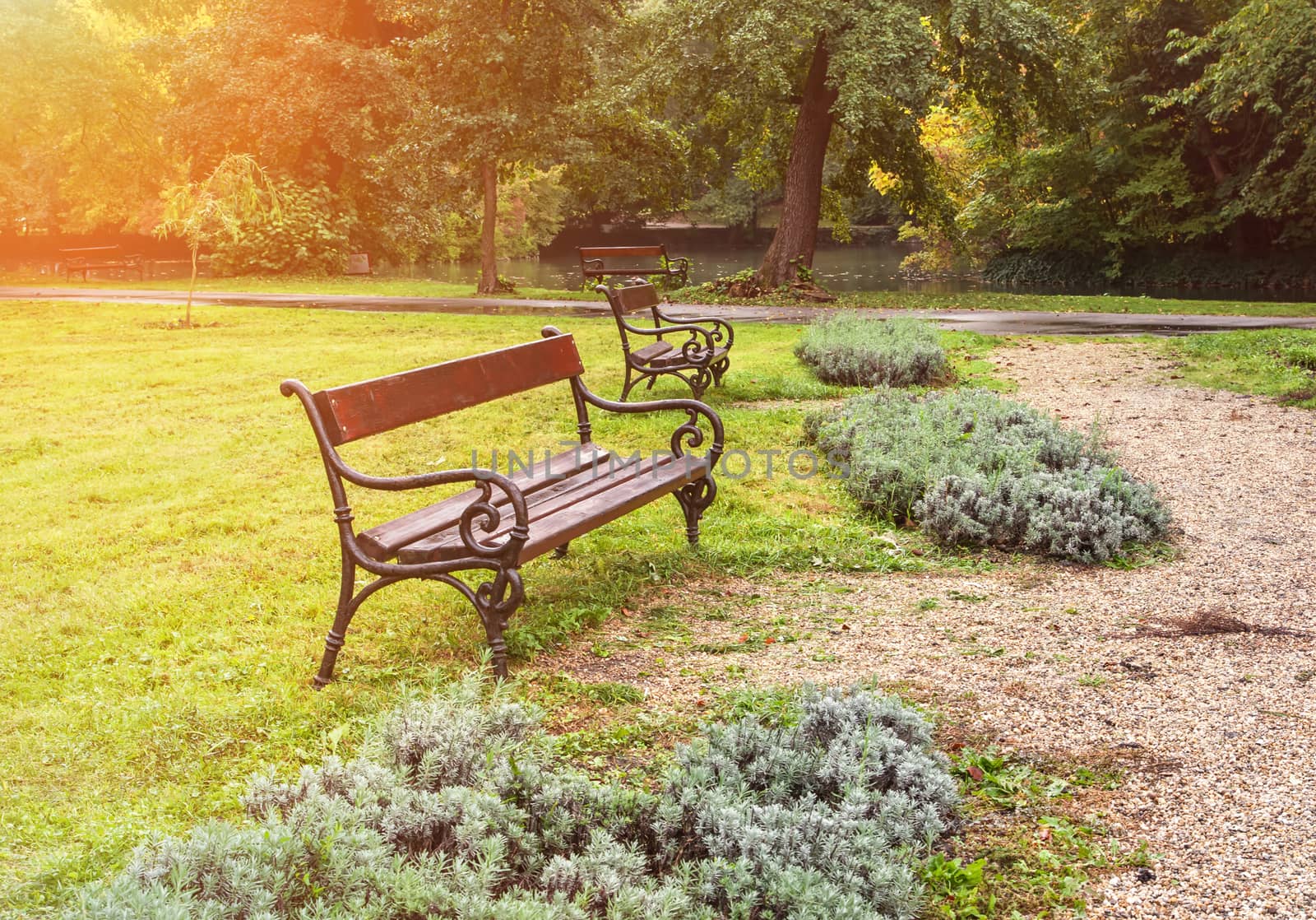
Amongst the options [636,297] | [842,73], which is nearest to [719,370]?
[636,297]

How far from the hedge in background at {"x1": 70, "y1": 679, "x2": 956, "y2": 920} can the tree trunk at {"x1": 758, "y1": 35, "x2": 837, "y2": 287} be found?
17796 millimetres

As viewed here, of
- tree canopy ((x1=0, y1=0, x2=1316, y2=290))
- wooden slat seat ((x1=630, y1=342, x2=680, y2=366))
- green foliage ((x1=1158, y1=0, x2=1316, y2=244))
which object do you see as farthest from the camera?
tree canopy ((x1=0, y1=0, x2=1316, y2=290))

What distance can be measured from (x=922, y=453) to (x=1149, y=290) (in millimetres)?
28335

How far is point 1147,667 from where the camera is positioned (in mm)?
4164

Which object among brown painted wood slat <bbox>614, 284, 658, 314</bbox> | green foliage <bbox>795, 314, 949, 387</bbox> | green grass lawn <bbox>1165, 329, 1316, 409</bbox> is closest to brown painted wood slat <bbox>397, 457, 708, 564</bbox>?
brown painted wood slat <bbox>614, 284, 658, 314</bbox>

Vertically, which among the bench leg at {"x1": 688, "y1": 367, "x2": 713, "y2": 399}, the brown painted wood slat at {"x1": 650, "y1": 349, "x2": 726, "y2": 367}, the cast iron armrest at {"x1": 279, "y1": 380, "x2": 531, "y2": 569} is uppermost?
the brown painted wood slat at {"x1": 650, "y1": 349, "x2": 726, "y2": 367}

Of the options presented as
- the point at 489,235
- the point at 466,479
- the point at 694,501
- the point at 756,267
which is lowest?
the point at 694,501

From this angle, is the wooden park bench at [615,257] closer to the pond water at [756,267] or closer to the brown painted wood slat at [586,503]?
the brown painted wood slat at [586,503]

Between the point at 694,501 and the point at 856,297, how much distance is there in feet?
49.7

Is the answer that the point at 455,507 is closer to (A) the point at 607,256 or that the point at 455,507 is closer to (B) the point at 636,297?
(B) the point at 636,297

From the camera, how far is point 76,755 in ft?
12.0

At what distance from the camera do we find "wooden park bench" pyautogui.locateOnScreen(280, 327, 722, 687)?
4.00 meters

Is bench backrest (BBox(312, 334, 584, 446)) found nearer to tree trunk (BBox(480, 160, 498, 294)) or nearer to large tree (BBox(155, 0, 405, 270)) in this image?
tree trunk (BBox(480, 160, 498, 294))

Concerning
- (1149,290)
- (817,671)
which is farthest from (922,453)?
(1149,290)
